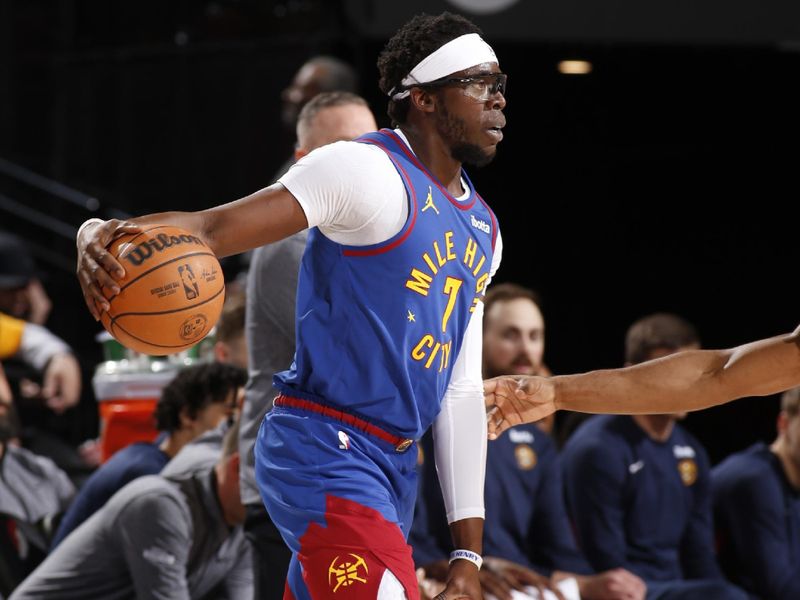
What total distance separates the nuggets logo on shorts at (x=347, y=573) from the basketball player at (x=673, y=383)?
0.64m

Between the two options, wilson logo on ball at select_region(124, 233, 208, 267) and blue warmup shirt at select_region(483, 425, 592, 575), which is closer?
wilson logo on ball at select_region(124, 233, 208, 267)

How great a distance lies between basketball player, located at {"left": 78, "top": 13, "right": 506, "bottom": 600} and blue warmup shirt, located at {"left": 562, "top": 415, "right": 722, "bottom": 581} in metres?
2.40

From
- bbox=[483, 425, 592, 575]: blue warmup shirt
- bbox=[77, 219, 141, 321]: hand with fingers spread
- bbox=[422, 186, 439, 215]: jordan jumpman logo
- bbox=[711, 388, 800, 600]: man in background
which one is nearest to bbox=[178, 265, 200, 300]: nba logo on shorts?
bbox=[77, 219, 141, 321]: hand with fingers spread

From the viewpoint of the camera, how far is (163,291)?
2500mm

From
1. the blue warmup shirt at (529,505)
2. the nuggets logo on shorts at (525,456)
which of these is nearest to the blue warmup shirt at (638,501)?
the blue warmup shirt at (529,505)

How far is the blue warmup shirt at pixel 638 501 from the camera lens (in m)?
5.42

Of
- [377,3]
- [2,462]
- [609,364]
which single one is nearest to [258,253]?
[2,462]

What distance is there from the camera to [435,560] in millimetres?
4777

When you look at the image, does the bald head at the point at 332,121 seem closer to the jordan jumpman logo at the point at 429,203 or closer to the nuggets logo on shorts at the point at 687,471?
the jordan jumpman logo at the point at 429,203

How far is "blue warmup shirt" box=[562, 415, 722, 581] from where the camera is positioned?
542cm

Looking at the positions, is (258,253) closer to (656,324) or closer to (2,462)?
(2,462)

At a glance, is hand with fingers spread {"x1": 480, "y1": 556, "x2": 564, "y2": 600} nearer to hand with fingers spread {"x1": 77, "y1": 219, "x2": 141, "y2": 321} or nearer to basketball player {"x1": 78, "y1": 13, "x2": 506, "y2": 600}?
basketball player {"x1": 78, "y1": 13, "x2": 506, "y2": 600}

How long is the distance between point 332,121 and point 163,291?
4.73 ft

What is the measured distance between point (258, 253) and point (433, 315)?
910 mm
